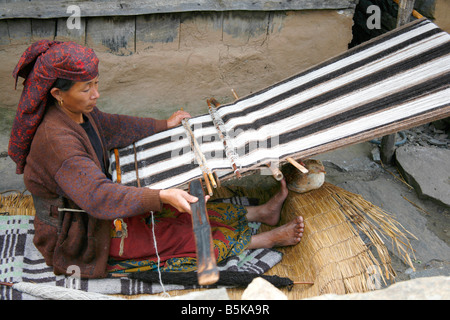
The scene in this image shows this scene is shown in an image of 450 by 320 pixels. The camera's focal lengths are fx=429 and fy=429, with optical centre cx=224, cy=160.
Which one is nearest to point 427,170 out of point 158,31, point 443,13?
point 443,13

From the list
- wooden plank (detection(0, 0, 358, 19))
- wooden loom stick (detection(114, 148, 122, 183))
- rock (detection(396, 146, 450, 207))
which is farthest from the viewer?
rock (detection(396, 146, 450, 207))

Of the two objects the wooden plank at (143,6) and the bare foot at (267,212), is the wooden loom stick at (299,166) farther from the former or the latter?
the wooden plank at (143,6)

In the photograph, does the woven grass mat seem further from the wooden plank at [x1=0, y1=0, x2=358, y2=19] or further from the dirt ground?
the wooden plank at [x1=0, y1=0, x2=358, y2=19]

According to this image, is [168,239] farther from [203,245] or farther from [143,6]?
[143,6]

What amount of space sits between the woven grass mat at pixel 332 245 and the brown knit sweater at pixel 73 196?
504 mm

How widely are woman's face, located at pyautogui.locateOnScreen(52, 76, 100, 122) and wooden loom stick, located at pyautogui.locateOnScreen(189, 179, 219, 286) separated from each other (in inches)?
26.4

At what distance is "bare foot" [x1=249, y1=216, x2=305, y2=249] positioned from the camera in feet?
8.67

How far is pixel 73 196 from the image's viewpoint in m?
1.96

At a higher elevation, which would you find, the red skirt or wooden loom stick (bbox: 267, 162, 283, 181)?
wooden loom stick (bbox: 267, 162, 283, 181)

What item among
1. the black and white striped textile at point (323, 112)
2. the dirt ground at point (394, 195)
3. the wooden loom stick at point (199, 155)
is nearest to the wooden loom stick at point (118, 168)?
the black and white striped textile at point (323, 112)

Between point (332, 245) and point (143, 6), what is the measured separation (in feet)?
6.94

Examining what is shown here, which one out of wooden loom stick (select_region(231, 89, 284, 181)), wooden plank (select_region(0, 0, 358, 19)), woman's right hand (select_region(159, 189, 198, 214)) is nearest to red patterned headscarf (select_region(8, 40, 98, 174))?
woman's right hand (select_region(159, 189, 198, 214))
